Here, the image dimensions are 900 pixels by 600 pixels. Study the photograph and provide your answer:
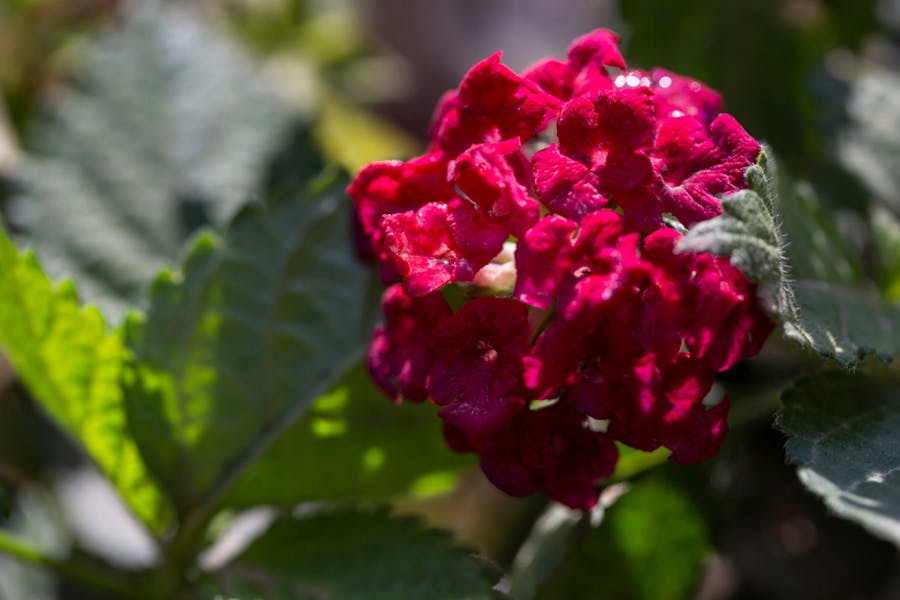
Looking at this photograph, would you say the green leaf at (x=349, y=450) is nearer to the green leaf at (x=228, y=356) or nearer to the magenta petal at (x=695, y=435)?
the green leaf at (x=228, y=356)

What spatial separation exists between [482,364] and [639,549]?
0.59m

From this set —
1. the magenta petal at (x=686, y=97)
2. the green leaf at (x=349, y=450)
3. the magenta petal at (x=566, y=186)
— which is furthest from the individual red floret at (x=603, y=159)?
the green leaf at (x=349, y=450)

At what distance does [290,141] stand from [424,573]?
82 centimetres

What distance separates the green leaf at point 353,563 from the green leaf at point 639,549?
11.2 inches

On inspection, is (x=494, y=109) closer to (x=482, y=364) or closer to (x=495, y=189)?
(x=495, y=189)

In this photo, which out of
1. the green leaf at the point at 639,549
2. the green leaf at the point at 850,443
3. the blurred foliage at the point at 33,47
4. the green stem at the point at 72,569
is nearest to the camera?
the green leaf at the point at 850,443

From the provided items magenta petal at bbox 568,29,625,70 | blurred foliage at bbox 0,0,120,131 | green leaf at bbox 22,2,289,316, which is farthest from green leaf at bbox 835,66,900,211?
blurred foliage at bbox 0,0,120,131

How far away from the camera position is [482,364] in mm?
958

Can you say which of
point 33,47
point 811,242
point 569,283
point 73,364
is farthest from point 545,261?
point 33,47

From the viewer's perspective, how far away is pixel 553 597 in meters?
1.43

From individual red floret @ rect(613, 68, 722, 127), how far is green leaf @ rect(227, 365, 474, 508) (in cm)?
47

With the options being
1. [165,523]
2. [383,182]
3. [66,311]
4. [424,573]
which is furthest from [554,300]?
[165,523]

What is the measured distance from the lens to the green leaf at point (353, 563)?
3.74 feet

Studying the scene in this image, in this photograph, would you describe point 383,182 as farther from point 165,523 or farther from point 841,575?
point 841,575
